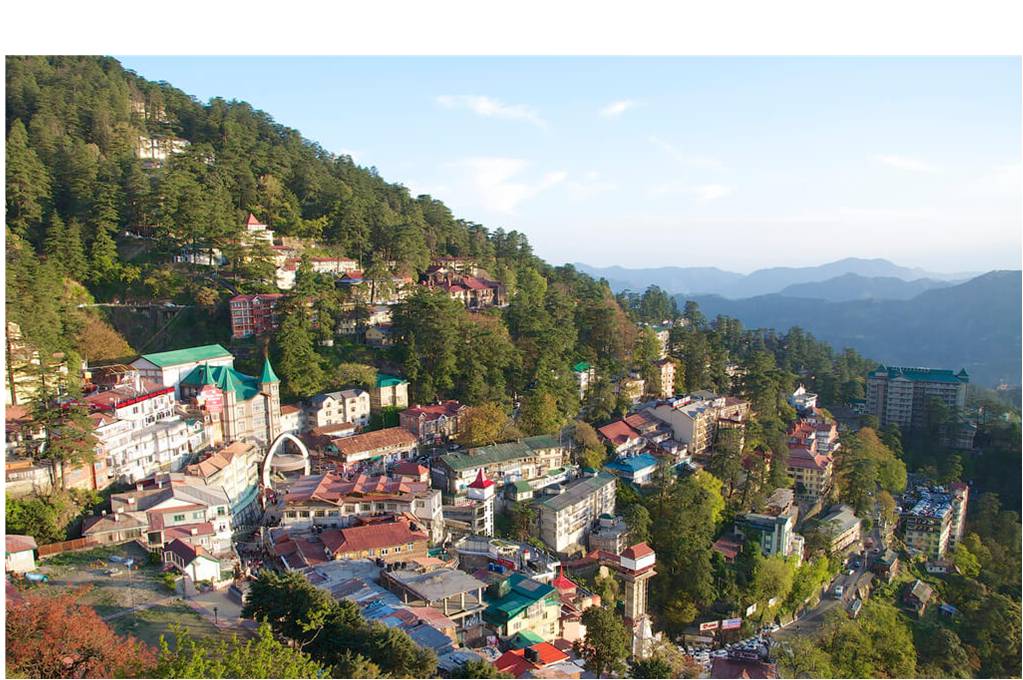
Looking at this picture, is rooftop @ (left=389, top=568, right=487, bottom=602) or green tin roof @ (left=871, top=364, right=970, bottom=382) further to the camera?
green tin roof @ (left=871, top=364, right=970, bottom=382)

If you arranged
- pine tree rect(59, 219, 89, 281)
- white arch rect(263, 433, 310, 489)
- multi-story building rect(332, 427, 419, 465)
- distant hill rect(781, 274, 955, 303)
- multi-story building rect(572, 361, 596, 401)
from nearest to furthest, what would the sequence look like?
white arch rect(263, 433, 310, 489)
multi-story building rect(332, 427, 419, 465)
pine tree rect(59, 219, 89, 281)
multi-story building rect(572, 361, 596, 401)
distant hill rect(781, 274, 955, 303)

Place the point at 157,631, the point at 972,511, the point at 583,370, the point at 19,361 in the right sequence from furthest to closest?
the point at 972,511, the point at 583,370, the point at 19,361, the point at 157,631

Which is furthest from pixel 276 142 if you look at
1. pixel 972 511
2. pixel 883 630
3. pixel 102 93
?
pixel 972 511

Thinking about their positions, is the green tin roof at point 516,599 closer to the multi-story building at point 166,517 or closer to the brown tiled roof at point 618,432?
the multi-story building at point 166,517

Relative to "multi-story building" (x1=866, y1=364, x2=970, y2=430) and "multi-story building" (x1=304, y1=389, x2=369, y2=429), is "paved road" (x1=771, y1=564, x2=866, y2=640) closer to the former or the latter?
"multi-story building" (x1=866, y1=364, x2=970, y2=430)

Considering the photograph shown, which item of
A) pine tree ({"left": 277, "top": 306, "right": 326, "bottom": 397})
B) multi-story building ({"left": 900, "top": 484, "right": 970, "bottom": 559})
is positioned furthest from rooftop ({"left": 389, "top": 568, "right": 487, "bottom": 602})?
multi-story building ({"left": 900, "top": 484, "right": 970, "bottom": 559})

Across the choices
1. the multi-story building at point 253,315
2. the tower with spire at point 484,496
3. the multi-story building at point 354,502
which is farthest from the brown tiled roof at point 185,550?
the multi-story building at point 253,315

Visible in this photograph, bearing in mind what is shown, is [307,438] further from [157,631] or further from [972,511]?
[972,511]
